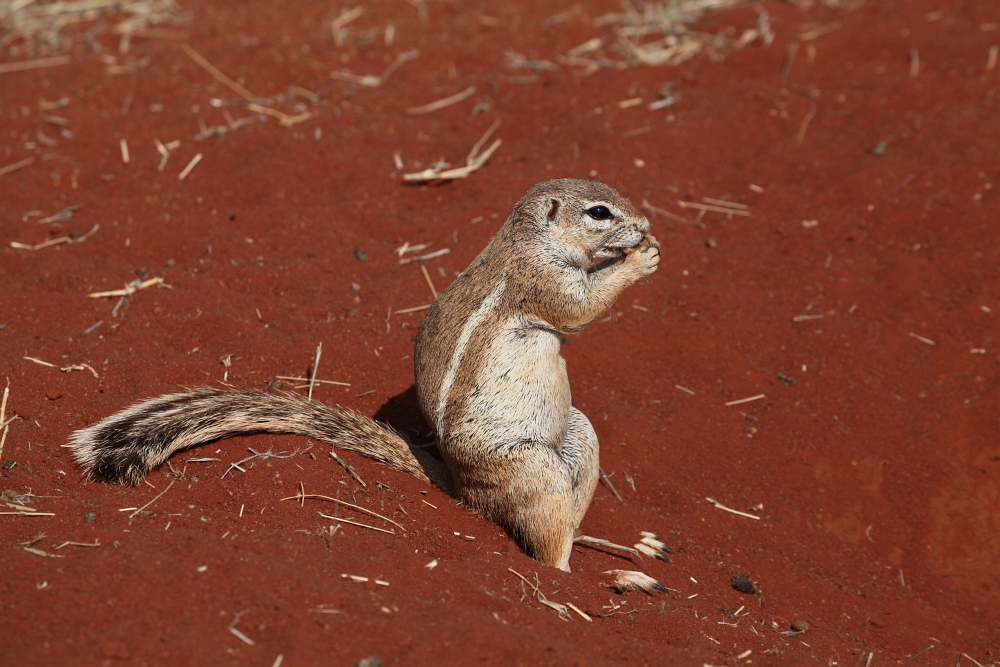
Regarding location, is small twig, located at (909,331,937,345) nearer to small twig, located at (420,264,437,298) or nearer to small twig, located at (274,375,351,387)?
small twig, located at (420,264,437,298)

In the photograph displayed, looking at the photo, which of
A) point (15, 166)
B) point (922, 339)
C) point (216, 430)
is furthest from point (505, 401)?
point (15, 166)

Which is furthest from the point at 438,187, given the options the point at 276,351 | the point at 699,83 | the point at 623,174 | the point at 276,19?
the point at 276,19

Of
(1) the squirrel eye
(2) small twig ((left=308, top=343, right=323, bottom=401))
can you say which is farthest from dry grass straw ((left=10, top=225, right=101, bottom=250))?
(1) the squirrel eye

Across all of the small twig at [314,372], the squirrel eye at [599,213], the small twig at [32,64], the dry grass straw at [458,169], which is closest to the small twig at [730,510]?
the squirrel eye at [599,213]

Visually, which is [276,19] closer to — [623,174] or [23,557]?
[623,174]

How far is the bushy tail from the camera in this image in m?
3.99

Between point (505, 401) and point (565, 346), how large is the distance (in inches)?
65.3

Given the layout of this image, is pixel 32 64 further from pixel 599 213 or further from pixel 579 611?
pixel 579 611

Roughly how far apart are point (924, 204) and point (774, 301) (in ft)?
5.39

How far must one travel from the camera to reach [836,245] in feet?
22.6

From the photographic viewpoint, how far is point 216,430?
4.19 m

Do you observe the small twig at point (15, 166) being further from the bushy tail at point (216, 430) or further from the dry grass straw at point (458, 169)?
the bushy tail at point (216, 430)

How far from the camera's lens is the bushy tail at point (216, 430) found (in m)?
3.99

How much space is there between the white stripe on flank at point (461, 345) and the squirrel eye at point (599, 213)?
0.53 m
